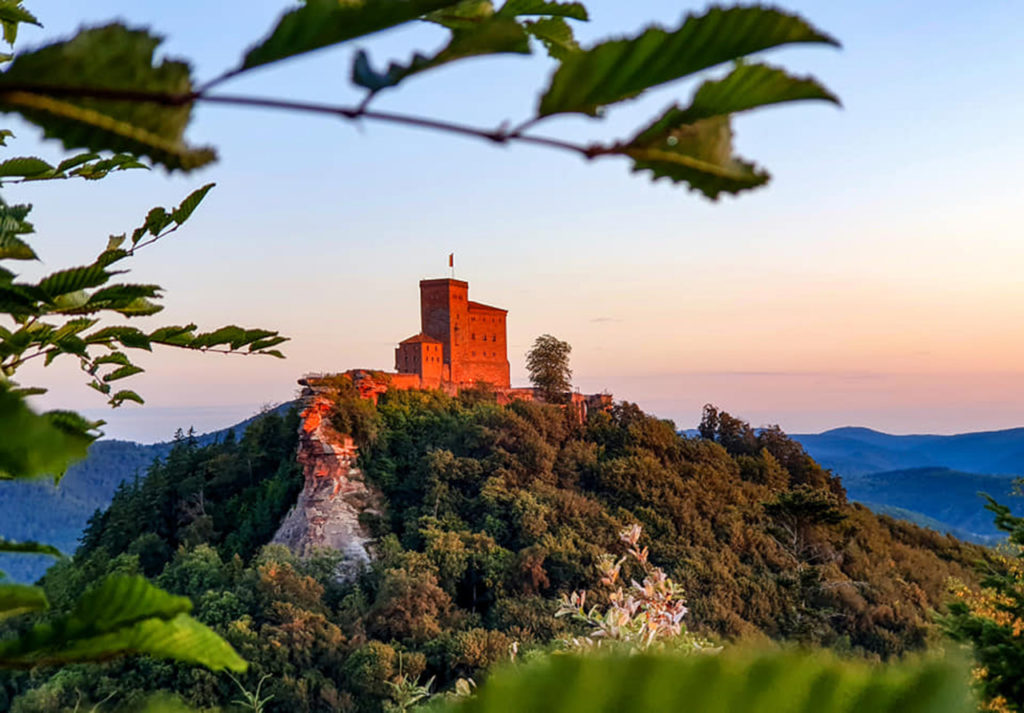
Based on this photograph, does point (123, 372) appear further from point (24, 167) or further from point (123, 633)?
point (123, 633)

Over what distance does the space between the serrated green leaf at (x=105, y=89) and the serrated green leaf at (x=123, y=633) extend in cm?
25

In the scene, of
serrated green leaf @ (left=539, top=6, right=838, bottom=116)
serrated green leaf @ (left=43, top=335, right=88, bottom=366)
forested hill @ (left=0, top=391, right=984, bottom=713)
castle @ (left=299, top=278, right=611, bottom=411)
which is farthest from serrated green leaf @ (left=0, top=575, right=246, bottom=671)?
castle @ (left=299, top=278, right=611, bottom=411)

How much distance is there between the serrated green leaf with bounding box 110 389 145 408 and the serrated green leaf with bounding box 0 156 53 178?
38 centimetres

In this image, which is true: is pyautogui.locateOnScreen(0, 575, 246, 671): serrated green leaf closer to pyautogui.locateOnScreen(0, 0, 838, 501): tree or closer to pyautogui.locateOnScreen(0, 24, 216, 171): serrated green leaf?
pyautogui.locateOnScreen(0, 0, 838, 501): tree

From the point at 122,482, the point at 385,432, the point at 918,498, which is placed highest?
the point at 385,432

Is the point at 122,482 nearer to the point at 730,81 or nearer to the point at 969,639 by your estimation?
the point at 969,639

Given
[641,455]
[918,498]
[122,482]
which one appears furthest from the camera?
[918,498]

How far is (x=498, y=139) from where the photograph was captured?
1.37ft

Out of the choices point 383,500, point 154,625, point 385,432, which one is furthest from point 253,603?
point 154,625

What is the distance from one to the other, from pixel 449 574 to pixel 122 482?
46.1 ft

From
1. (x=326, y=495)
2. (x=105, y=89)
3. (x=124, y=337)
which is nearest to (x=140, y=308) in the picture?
(x=124, y=337)

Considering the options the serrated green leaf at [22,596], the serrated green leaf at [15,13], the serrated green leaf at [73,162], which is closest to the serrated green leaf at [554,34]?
the serrated green leaf at [22,596]

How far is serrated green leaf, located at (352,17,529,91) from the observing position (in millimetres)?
393

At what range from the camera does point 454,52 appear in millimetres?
404
